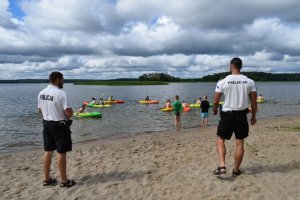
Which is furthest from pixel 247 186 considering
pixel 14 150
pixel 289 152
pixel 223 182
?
pixel 14 150

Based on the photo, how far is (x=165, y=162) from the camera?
8.12 metres

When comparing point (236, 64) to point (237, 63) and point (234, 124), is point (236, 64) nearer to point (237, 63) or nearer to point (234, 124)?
point (237, 63)

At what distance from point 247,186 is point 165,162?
2656 mm

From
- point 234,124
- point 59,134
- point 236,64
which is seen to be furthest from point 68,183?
point 236,64

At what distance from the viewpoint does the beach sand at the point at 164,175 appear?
19.0 ft

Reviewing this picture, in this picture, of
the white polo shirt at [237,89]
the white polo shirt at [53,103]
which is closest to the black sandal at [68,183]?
the white polo shirt at [53,103]

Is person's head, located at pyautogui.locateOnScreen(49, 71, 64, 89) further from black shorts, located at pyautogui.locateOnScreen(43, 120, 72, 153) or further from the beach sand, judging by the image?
the beach sand

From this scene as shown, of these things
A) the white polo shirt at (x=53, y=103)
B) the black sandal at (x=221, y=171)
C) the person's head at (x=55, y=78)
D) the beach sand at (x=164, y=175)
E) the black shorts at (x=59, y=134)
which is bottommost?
the beach sand at (x=164, y=175)

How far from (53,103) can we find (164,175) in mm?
2713

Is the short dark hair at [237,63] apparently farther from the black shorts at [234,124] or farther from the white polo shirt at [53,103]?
the white polo shirt at [53,103]

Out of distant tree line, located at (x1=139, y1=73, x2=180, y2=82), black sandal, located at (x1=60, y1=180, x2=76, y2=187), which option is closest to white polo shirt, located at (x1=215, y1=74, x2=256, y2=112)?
black sandal, located at (x1=60, y1=180, x2=76, y2=187)

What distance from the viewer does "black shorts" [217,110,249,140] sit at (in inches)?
244

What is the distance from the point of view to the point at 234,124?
20.5 ft

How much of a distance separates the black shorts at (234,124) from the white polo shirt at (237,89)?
0.11 m
